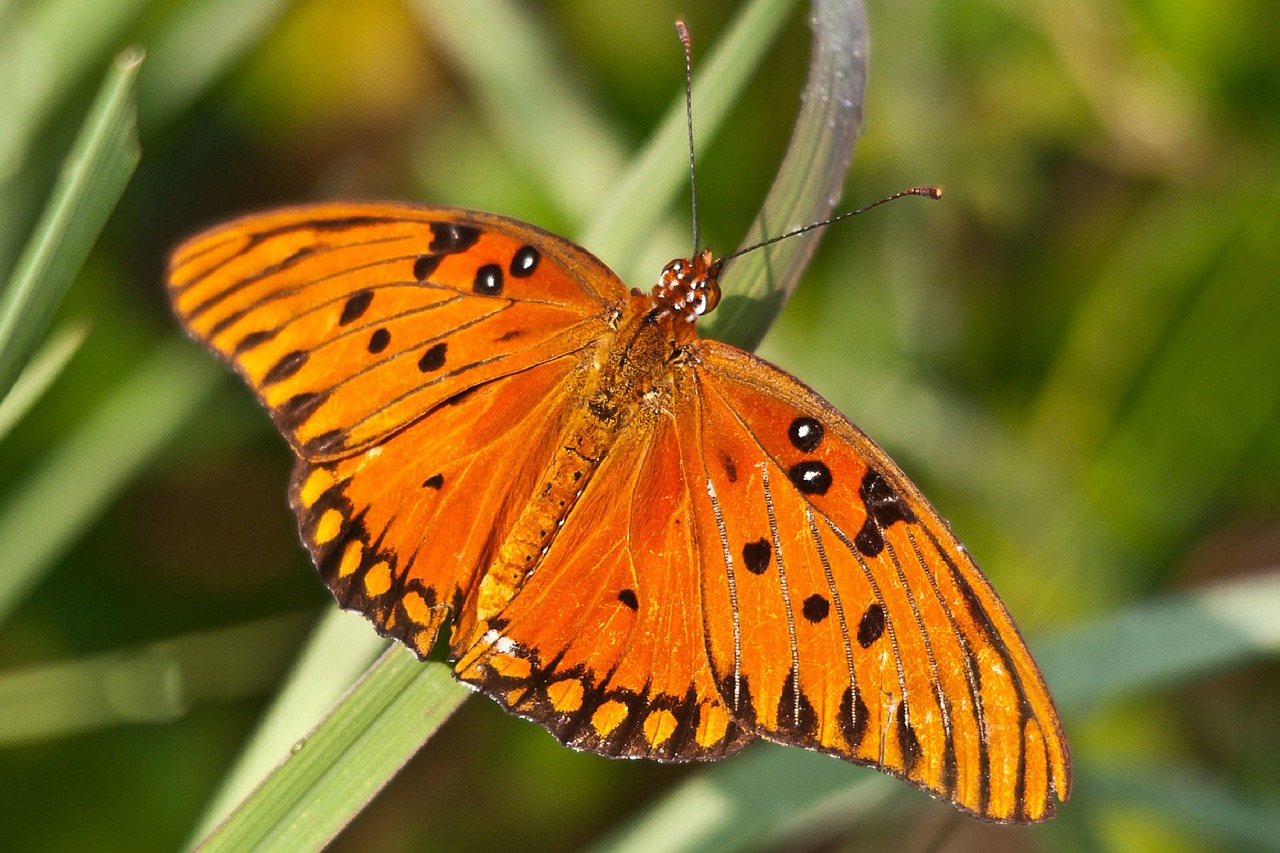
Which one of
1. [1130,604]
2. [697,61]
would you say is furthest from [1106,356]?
[697,61]

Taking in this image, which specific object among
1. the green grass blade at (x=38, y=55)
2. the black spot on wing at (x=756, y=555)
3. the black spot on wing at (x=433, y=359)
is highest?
the green grass blade at (x=38, y=55)

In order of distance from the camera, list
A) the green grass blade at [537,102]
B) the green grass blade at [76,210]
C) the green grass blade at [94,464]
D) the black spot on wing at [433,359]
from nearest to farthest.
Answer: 1. the green grass blade at [76,210]
2. the black spot on wing at [433,359]
3. the green grass blade at [94,464]
4. the green grass blade at [537,102]

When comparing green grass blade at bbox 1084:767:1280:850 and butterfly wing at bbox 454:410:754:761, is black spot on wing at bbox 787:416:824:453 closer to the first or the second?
butterfly wing at bbox 454:410:754:761

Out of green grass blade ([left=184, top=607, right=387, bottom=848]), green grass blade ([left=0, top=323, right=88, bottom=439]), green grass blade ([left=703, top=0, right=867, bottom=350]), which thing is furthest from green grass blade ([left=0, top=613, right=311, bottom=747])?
green grass blade ([left=703, top=0, right=867, bottom=350])

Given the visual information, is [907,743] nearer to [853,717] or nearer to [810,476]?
[853,717]

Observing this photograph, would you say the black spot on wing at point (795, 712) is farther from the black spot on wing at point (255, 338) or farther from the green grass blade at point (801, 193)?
the black spot on wing at point (255, 338)

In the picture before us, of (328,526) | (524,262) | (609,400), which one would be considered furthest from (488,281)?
(328,526)

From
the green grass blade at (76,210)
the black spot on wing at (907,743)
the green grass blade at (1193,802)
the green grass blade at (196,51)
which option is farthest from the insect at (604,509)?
the green grass blade at (196,51)
